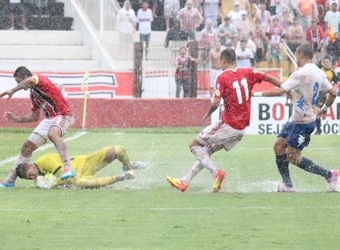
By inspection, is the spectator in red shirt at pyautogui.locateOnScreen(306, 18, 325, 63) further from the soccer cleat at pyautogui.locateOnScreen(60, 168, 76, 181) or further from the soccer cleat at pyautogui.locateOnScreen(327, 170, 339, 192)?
the soccer cleat at pyautogui.locateOnScreen(60, 168, 76, 181)

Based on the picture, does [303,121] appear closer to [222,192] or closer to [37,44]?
[222,192]

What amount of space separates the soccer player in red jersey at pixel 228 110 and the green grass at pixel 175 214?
1.22 feet

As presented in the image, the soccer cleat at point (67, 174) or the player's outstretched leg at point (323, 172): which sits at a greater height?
the player's outstretched leg at point (323, 172)

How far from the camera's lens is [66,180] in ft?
51.8

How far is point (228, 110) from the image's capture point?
15.6 meters

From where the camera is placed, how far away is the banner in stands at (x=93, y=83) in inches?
1318

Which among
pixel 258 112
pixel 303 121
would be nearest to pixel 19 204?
pixel 303 121

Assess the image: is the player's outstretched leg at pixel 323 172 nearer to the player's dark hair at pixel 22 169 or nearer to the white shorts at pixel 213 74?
the player's dark hair at pixel 22 169

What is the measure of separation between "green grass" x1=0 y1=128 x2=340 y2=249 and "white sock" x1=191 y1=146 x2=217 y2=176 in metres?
0.33

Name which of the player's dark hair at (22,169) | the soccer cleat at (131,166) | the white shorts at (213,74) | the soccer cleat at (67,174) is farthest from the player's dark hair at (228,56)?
the white shorts at (213,74)

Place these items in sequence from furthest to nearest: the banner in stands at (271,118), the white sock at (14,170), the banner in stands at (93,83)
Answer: the banner in stands at (93,83), the banner in stands at (271,118), the white sock at (14,170)

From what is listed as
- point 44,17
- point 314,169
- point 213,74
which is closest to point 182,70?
point 213,74

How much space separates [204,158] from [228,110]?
712 mm

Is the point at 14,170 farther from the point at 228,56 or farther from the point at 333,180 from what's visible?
the point at 333,180
